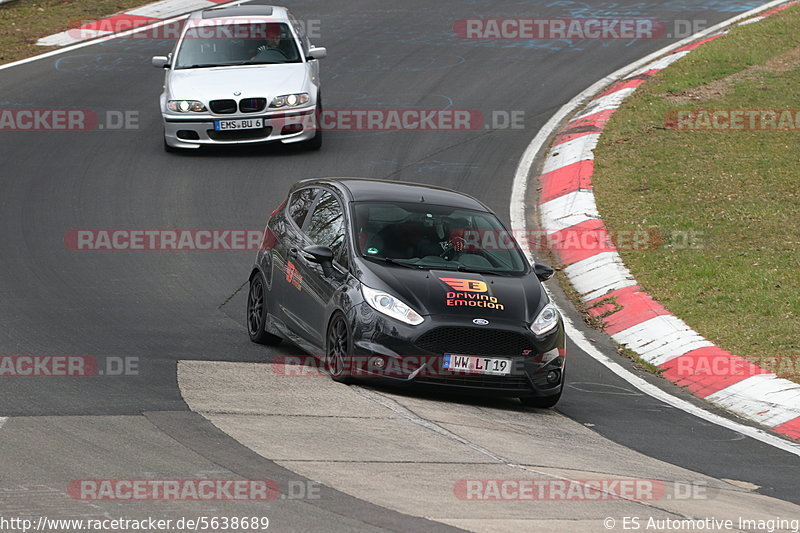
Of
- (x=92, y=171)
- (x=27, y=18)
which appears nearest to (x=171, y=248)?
(x=92, y=171)

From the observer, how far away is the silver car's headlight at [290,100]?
1814 centimetres

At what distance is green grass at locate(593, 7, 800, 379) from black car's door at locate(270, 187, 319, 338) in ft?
13.4

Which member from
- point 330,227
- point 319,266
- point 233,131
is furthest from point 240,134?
point 319,266

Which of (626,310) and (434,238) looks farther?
(626,310)

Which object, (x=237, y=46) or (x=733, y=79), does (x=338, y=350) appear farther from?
(x=733, y=79)

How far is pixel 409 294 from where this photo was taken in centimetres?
990

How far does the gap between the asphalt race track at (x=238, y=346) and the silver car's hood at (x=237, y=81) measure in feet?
3.40

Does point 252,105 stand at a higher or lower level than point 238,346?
higher

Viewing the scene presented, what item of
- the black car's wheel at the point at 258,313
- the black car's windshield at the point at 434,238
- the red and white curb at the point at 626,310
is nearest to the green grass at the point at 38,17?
the red and white curb at the point at 626,310

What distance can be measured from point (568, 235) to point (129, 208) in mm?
5700

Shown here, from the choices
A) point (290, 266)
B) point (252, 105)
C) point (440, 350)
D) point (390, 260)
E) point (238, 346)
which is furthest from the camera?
point (252, 105)

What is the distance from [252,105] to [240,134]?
1.61 feet

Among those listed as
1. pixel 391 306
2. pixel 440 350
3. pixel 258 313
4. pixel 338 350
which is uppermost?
pixel 391 306

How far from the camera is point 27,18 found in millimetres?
26984
